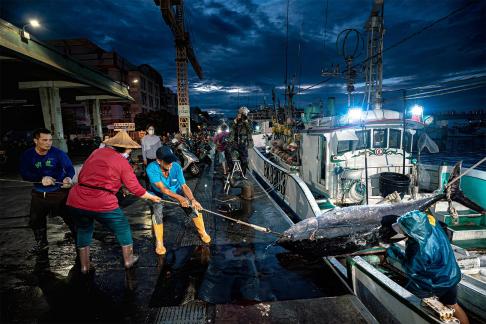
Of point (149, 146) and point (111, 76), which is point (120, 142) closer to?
point (149, 146)

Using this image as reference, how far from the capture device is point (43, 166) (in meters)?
4.01

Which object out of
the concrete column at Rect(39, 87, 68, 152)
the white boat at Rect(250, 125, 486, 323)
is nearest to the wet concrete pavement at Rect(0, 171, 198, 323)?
the white boat at Rect(250, 125, 486, 323)

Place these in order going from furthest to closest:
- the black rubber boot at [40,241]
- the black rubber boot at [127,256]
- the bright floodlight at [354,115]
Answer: the bright floodlight at [354,115]
the black rubber boot at [40,241]
the black rubber boot at [127,256]

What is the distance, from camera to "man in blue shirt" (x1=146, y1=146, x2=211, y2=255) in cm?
406

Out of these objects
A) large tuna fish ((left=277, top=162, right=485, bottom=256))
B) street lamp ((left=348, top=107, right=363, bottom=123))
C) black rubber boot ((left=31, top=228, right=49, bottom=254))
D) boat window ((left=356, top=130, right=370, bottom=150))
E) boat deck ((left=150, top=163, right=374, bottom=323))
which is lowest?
boat deck ((left=150, top=163, right=374, bottom=323))

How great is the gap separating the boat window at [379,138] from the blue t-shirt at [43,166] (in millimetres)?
7970

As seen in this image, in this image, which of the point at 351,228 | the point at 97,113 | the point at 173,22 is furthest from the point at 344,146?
the point at 173,22

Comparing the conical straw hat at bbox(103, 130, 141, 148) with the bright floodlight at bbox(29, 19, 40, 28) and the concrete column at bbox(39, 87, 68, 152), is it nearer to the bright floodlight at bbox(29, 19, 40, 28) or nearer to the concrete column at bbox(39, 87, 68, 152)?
the bright floodlight at bbox(29, 19, 40, 28)

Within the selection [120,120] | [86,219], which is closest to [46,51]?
[86,219]

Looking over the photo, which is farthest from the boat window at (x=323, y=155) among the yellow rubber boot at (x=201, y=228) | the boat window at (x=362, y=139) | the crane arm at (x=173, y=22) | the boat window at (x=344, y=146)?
the crane arm at (x=173, y=22)

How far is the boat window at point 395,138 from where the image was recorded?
7730 millimetres

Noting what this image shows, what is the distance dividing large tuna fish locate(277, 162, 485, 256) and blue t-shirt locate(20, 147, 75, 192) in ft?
12.4

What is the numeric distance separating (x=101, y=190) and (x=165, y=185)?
114cm

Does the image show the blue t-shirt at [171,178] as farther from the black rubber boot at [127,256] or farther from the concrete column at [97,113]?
the concrete column at [97,113]
